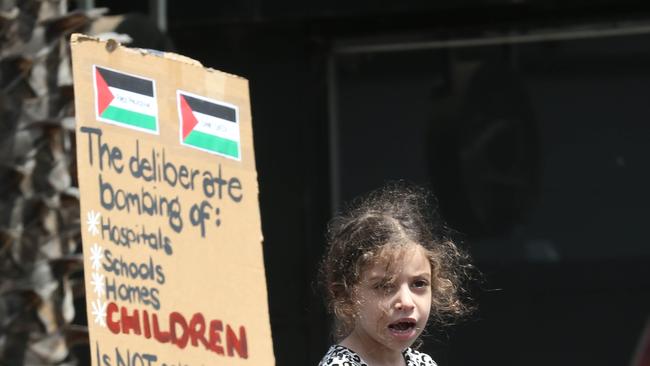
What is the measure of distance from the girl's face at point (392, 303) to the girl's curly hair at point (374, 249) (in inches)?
1.1

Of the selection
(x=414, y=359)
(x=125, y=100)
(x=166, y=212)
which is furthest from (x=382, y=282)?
(x=125, y=100)

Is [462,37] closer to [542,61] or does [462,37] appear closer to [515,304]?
[542,61]

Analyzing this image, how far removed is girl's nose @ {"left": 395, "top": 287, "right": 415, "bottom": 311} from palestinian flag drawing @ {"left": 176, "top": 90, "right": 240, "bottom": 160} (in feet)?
2.36

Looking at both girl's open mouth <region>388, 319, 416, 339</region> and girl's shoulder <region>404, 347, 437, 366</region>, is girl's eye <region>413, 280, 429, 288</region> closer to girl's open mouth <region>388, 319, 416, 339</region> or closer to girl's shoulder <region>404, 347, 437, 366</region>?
girl's open mouth <region>388, 319, 416, 339</region>

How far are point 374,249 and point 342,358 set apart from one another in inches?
10.1

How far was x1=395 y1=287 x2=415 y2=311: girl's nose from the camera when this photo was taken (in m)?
3.27

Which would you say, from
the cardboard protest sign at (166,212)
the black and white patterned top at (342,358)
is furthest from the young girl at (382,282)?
the cardboard protest sign at (166,212)

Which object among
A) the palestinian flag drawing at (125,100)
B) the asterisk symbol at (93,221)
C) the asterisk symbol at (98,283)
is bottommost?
the asterisk symbol at (98,283)

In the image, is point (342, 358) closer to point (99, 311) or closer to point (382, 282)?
point (382, 282)

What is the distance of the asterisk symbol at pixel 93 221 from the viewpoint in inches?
134

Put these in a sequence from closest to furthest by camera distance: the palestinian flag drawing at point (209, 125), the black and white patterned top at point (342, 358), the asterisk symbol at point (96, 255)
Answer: the black and white patterned top at point (342, 358) < the asterisk symbol at point (96, 255) < the palestinian flag drawing at point (209, 125)

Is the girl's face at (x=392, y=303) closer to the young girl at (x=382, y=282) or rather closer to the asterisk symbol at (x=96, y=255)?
the young girl at (x=382, y=282)

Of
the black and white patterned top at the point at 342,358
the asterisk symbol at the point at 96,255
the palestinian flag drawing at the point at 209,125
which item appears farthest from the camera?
the palestinian flag drawing at the point at 209,125

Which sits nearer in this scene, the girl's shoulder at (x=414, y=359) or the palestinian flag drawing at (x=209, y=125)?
the girl's shoulder at (x=414, y=359)
